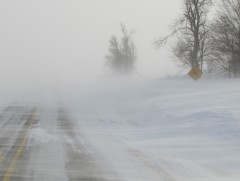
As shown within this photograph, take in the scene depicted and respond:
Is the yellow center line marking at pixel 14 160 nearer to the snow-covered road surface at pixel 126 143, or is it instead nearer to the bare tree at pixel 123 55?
the snow-covered road surface at pixel 126 143

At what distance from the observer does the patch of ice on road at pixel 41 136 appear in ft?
51.1

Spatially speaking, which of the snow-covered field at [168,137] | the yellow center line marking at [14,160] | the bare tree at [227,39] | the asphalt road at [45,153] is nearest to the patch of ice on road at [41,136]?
the asphalt road at [45,153]

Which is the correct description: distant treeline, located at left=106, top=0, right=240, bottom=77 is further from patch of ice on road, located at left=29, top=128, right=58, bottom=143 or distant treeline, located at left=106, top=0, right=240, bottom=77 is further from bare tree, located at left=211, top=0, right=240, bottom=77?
patch of ice on road, located at left=29, top=128, right=58, bottom=143

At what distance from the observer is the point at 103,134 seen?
1762 centimetres

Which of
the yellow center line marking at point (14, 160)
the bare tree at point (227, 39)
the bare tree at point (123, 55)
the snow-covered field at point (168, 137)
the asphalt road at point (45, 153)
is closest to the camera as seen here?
the yellow center line marking at point (14, 160)

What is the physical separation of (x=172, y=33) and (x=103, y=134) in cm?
3442

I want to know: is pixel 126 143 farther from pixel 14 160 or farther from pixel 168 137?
pixel 14 160

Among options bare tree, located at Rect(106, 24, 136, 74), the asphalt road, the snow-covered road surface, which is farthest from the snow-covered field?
bare tree, located at Rect(106, 24, 136, 74)

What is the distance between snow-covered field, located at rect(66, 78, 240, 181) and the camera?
35.5ft

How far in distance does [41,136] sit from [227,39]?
32.3 meters

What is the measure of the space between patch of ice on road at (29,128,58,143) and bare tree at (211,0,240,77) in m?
30.5

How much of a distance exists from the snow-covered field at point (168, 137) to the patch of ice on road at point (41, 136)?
1385mm

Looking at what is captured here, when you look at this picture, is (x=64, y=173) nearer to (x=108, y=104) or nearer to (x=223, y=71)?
(x=108, y=104)

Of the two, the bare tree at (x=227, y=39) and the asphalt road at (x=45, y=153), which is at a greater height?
the bare tree at (x=227, y=39)
